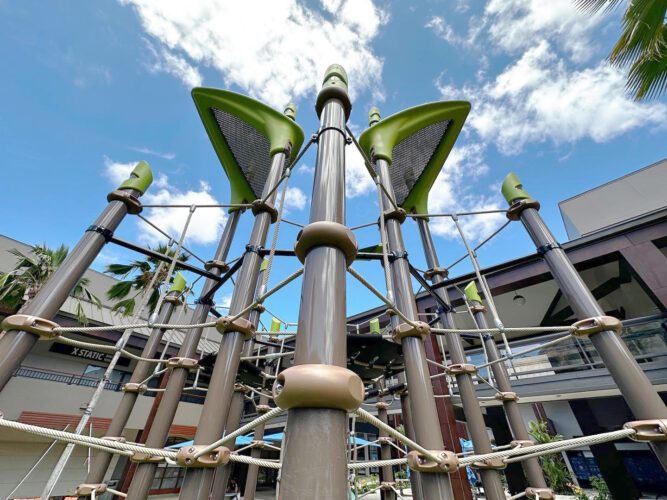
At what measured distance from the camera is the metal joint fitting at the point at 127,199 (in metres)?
2.54

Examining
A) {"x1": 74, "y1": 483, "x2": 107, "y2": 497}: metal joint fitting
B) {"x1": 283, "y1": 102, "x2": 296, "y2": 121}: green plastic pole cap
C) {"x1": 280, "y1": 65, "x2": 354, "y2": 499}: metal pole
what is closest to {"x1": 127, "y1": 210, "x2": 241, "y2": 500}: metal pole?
{"x1": 74, "y1": 483, "x2": 107, "y2": 497}: metal joint fitting

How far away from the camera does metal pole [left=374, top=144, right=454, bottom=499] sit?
136cm

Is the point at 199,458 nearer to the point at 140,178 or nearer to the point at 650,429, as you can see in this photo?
the point at 650,429

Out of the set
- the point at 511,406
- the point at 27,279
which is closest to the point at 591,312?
the point at 511,406

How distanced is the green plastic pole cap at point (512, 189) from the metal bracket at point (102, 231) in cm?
338

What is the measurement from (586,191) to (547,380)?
22.8ft

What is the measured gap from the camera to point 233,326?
6.57 ft

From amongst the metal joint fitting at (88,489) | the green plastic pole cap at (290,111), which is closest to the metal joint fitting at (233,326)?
the metal joint fitting at (88,489)

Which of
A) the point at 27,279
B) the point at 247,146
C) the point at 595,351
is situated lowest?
the point at 595,351

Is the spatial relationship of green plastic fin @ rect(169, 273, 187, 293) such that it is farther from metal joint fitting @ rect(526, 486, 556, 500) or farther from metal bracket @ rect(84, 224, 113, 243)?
metal joint fitting @ rect(526, 486, 556, 500)

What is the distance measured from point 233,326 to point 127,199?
158 cm

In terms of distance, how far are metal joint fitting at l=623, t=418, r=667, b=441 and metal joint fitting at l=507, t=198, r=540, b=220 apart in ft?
5.24

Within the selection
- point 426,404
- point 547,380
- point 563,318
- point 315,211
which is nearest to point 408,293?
point 426,404

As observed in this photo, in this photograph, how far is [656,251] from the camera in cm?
633
